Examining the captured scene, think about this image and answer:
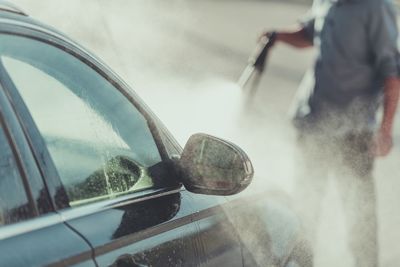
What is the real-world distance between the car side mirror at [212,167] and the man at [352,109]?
222 centimetres

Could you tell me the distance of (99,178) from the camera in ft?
7.98

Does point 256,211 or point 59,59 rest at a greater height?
point 59,59

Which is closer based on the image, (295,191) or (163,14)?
(295,191)

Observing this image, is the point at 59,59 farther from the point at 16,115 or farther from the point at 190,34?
the point at 190,34

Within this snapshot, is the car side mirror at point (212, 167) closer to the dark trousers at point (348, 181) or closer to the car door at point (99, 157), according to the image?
the car door at point (99, 157)

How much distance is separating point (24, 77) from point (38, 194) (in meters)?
0.32

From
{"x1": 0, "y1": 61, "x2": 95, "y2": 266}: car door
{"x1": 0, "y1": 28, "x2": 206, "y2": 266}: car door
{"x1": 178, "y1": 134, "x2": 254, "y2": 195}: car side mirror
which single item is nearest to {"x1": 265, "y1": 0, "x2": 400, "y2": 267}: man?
{"x1": 178, "y1": 134, "x2": 254, "y2": 195}: car side mirror

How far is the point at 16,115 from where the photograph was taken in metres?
2.09

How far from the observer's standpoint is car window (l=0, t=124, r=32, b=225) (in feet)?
6.50

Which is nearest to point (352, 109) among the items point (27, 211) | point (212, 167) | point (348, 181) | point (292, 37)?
point (348, 181)

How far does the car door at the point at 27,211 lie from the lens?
1.92 meters

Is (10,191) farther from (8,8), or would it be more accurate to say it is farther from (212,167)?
(212,167)

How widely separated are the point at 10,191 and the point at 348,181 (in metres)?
3.32

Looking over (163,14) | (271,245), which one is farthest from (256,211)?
(163,14)
